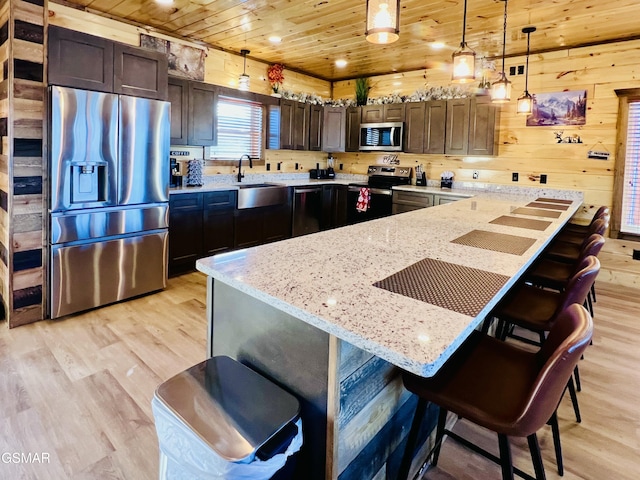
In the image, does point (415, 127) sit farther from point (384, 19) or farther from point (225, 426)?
point (225, 426)

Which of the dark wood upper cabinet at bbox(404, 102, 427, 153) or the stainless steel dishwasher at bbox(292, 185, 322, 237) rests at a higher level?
the dark wood upper cabinet at bbox(404, 102, 427, 153)

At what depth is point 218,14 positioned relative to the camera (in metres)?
3.91

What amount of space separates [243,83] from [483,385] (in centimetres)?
496

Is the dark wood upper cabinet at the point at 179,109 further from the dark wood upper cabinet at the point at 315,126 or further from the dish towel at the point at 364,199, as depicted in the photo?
the dish towel at the point at 364,199

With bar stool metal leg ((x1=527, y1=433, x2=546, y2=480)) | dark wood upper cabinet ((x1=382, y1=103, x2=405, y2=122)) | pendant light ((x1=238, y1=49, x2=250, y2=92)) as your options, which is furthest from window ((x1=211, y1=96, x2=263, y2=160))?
bar stool metal leg ((x1=527, y1=433, x2=546, y2=480))

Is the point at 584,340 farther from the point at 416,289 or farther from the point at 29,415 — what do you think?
the point at 29,415

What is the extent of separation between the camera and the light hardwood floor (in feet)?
5.89

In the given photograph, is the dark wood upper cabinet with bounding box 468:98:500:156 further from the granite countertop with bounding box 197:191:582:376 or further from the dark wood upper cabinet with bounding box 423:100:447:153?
the granite countertop with bounding box 197:191:582:376

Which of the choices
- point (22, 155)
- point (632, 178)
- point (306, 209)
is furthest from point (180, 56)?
point (632, 178)

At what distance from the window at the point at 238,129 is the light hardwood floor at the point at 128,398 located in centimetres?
261

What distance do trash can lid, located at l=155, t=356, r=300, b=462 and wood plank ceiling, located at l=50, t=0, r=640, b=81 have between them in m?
3.37

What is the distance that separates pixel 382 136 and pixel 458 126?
3.70 feet

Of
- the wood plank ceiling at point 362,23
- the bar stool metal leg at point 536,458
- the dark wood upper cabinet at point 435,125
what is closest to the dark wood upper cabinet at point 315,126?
the wood plank ceiling at point 362,23

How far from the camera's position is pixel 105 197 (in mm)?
3295
